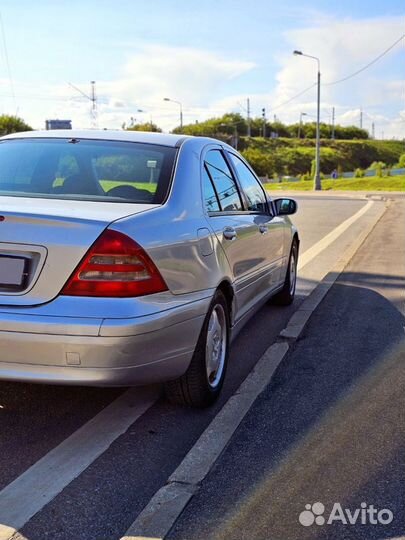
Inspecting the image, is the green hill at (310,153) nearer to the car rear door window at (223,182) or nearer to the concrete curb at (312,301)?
the concrete curb at (312,301)

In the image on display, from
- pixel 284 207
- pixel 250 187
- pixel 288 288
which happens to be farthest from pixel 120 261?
pixel 288 288

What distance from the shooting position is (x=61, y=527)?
2.76m

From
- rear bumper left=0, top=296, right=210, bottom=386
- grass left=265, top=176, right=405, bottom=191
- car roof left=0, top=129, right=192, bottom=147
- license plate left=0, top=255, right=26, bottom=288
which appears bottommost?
grass left=265, top=176, right=405, bottom=191

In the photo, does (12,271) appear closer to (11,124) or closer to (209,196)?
(209,196)

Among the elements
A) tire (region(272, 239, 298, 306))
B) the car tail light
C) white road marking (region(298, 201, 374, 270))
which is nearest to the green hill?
white road marking (region(298, 201, 374, 270))

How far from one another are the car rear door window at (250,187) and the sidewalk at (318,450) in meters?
1.18

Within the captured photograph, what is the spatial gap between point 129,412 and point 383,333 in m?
2.84

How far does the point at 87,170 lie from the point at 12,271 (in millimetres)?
1162

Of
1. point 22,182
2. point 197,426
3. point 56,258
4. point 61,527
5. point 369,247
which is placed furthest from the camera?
point 369,247

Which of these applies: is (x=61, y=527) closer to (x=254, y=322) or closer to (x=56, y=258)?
(x=56, y=258)

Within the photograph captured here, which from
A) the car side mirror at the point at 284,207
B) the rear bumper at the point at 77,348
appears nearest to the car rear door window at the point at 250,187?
the car side mirror at the point at 284,207

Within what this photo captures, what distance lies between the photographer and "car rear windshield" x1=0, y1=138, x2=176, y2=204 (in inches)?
158

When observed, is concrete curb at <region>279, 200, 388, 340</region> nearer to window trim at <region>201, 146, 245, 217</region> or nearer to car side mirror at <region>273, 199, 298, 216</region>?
car side mirror at <region>273, 199, 298, 216</region>

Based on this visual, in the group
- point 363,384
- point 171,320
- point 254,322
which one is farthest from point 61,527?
point 254,322
